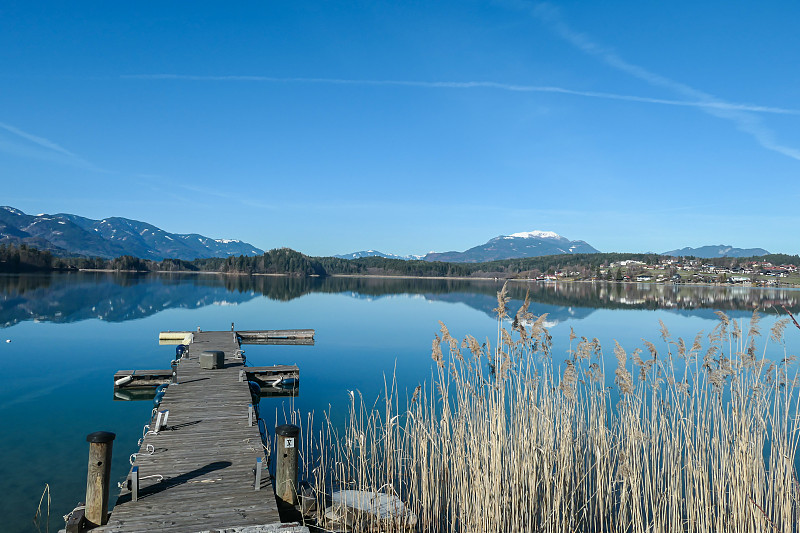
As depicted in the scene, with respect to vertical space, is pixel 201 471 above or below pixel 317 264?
below

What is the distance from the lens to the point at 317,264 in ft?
529

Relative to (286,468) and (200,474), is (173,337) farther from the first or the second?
(286,468)

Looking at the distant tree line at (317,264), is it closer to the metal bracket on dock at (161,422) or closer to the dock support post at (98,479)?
the metal bracket on dock at (161,422)

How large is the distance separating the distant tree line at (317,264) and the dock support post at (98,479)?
122 metres

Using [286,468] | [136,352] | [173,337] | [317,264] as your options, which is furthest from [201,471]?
[317,264]

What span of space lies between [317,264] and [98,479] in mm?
157221

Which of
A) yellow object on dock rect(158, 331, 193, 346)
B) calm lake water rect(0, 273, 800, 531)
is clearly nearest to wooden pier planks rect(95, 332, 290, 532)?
calm lake water rect(0, 273, 800, 531)

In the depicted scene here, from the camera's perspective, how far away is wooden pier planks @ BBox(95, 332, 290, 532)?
6105 mm

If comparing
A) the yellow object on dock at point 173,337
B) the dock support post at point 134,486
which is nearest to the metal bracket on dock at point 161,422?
the dock support post at point 134,486

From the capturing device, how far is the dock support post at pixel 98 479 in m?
6.02

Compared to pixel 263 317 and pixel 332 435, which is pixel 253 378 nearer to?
pixel 332 435

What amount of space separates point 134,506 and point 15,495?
376 centimetres

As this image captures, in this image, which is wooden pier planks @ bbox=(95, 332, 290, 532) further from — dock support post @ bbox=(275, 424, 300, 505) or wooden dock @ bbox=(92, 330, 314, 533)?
dock support post @ bbox=(275, 424, 300, 505)

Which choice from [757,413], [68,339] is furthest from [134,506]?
[68,339]
